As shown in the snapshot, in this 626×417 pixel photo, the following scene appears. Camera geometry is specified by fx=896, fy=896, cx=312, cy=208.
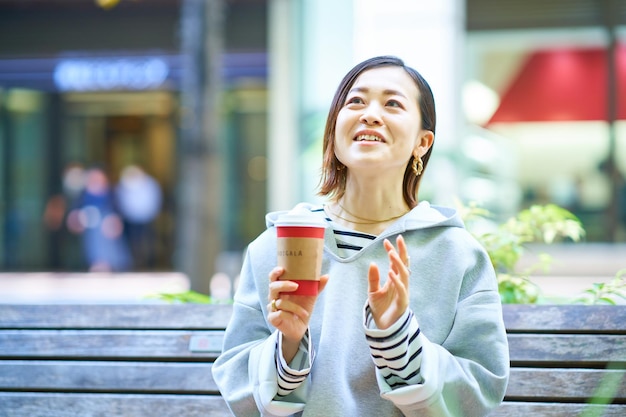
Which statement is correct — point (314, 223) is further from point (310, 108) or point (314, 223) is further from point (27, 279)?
point (27, 279)

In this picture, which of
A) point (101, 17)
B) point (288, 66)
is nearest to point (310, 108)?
point (288, 66)

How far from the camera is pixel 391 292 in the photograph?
6.45 feet

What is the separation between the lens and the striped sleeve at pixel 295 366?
2088 millimetres

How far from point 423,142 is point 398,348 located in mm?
668

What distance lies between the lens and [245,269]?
7.92 feet

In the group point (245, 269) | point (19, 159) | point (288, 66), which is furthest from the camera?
point (19, 159)

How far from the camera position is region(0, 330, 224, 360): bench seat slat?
3031 millimetres

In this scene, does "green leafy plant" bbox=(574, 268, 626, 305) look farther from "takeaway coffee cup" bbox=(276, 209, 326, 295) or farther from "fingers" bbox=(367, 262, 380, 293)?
"takeaway coffee cup" bbox=(276, 209, 326, 295)

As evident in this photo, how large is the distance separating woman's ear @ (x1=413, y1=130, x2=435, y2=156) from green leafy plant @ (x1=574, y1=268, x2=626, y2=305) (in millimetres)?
1025

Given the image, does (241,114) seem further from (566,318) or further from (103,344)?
(566,318)

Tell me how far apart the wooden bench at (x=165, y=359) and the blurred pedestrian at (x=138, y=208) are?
11008 mm

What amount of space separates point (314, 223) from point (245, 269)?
21.9 inches

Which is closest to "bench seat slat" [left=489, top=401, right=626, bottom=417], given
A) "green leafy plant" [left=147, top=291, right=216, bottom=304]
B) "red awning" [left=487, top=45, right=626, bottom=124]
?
"green leafy plant" [left=147, top=291, right=216, bottom=304]

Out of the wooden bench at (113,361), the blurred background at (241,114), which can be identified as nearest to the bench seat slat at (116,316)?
the wooden bench at (113,361)
